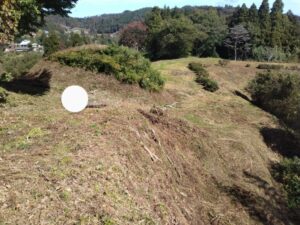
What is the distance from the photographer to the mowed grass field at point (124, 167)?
7242 millimetres

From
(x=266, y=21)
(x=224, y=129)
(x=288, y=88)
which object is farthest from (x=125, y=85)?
(x=266, y=21)

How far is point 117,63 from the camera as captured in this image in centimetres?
2116

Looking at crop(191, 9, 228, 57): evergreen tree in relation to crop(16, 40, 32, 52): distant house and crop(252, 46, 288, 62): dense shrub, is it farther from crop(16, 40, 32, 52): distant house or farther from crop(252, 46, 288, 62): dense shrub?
crop(16, 40, 32, 52): distant house

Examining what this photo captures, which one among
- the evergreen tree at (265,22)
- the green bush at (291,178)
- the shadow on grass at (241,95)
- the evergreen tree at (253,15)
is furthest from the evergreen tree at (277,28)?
the green bush at (291,178)

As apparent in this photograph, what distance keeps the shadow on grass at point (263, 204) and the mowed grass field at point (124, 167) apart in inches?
1.4

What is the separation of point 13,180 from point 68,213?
3.95 ft

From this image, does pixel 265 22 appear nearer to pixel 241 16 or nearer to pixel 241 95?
pixel 241 16

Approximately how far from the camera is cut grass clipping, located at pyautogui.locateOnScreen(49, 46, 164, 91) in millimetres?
20516

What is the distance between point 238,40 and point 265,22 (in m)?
6.74

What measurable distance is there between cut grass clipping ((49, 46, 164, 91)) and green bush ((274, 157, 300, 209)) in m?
7.71

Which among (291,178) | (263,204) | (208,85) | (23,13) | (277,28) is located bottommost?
(277,28)

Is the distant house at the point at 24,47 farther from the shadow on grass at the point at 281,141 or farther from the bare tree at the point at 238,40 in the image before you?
the shadow on grass at the point at 281,141

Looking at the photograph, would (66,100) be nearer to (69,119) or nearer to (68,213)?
(69,119)

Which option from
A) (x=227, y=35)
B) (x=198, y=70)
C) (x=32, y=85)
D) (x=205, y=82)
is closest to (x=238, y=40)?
(x=227, y=35)
